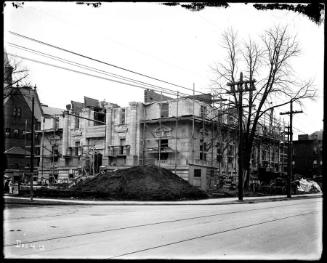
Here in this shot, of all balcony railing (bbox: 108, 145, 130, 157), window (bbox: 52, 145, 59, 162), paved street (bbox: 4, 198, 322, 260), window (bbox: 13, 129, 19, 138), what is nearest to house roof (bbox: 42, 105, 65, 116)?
window (bbox: 13, 129, 19, 138)

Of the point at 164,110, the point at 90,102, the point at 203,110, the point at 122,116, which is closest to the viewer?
the point at 203,110

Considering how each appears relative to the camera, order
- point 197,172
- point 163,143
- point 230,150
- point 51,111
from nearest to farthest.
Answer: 1. point 197,172
2. point 163,143
3. point 230,150
4. point 51,111

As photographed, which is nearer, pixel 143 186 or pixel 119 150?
pixel 143 186

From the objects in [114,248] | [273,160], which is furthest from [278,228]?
[273,160]

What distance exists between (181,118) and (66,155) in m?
19.1

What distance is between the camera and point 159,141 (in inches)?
1837

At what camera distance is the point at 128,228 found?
10.9 m

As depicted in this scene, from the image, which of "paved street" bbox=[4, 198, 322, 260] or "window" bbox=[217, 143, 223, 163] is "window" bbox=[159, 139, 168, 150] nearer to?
"window" bbox=[217, 143, 223, 163]

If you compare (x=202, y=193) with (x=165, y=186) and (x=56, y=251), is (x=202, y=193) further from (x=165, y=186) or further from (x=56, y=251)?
(x=56, y=251)

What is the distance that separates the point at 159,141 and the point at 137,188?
48.7 ft

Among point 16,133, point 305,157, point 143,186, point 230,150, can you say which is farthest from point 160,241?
point 305,157

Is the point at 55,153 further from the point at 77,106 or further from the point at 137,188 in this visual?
the point at 137,188

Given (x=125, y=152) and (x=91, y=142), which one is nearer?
(x=125, y=152)

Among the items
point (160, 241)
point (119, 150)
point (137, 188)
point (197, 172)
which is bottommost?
point (137, 188)
